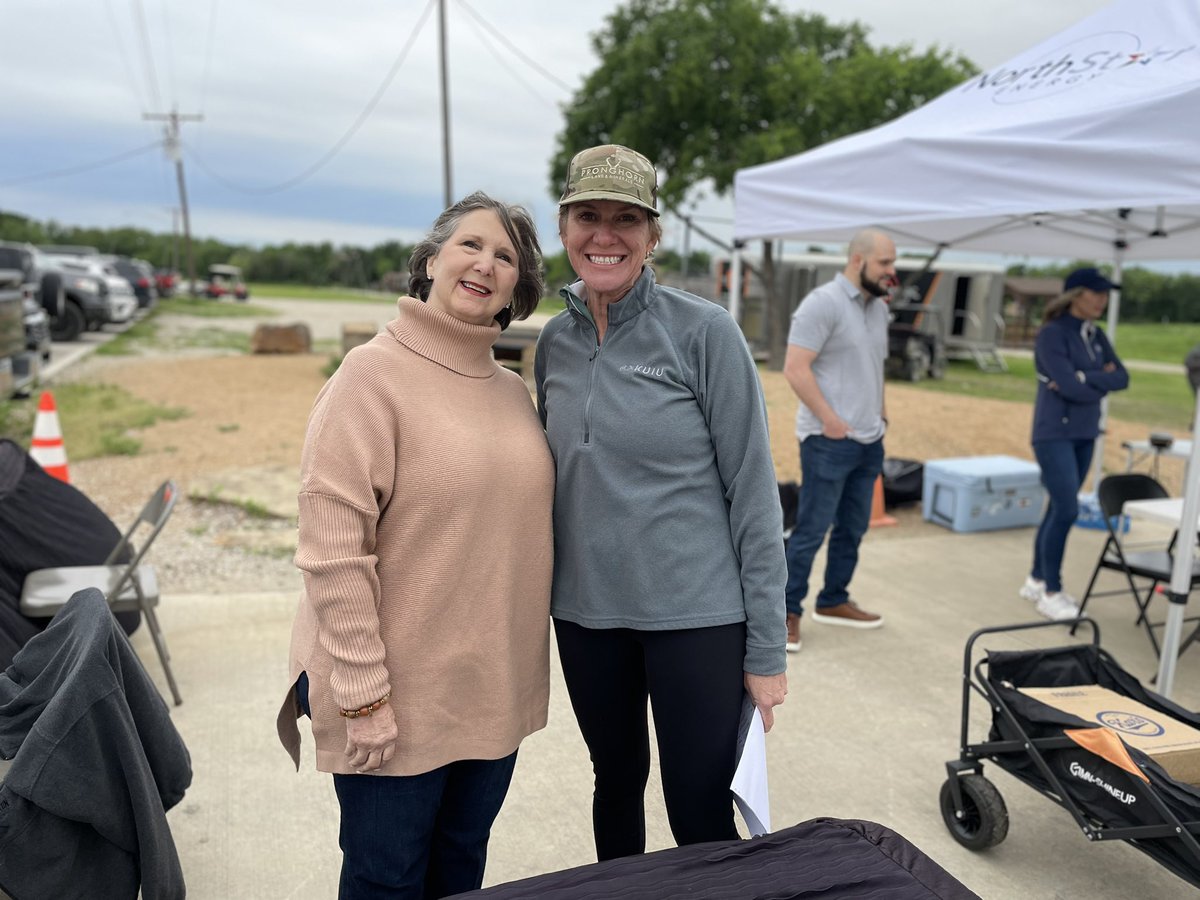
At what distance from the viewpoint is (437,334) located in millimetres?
1739

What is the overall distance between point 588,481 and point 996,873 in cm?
188

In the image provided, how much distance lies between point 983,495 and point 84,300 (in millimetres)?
19097

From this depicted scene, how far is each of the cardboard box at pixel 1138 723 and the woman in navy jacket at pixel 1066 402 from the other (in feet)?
6.02

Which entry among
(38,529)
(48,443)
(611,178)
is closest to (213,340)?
(48,443)

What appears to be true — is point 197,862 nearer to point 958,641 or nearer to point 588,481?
point 588,481

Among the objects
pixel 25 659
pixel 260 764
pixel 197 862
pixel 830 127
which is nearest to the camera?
pixel 25 659

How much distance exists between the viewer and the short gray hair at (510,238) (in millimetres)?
1791

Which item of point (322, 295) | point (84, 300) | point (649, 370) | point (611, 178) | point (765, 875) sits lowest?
point (322, 295)

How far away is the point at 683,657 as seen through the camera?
186cm

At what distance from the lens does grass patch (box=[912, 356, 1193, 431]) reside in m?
14.6

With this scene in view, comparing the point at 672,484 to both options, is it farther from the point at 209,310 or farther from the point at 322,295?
the point at 322,295

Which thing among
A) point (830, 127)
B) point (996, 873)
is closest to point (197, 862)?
point (996, 873)

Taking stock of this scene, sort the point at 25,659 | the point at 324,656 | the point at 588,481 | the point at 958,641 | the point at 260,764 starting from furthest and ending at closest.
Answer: the point at 958,641
the point at 260,764
the point at 25,659
the point at 588,481
the point at 324,656

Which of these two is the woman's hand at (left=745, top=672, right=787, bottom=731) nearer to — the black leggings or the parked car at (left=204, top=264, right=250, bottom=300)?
the black leggings
